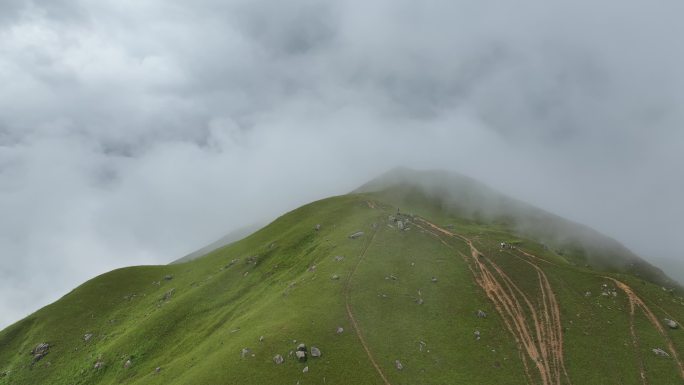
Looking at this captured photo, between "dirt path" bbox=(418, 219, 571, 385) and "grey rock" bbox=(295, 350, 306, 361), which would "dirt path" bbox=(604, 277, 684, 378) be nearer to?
"dirt path" bbox=(418, 219, 571, 385)

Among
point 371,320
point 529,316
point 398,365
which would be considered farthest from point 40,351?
point 529,316

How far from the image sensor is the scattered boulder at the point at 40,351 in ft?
348

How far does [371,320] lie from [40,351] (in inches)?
3623

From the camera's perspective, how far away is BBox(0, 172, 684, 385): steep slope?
6600 cm

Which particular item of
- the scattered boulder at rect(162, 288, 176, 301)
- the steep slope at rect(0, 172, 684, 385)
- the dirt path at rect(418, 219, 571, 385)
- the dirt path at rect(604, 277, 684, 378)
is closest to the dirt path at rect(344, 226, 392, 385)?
the steep slope at rect(0, 172, 684, 385)

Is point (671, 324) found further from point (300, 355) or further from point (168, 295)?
point (168, 295)

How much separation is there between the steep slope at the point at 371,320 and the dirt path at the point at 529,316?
285mm

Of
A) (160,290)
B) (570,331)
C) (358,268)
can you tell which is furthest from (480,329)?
(160,290)

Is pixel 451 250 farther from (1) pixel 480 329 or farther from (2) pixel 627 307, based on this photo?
(2) pixel 627 307

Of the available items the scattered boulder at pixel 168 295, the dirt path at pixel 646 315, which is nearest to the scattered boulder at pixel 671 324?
the dirt path at pixel 646 315

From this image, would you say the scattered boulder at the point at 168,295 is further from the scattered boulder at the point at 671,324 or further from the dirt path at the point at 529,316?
the scattered boulder at the point at 671,324

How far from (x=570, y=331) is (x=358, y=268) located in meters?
40.8

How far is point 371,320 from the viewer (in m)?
74.1

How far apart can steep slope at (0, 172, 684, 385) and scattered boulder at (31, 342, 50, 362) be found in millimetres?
988
